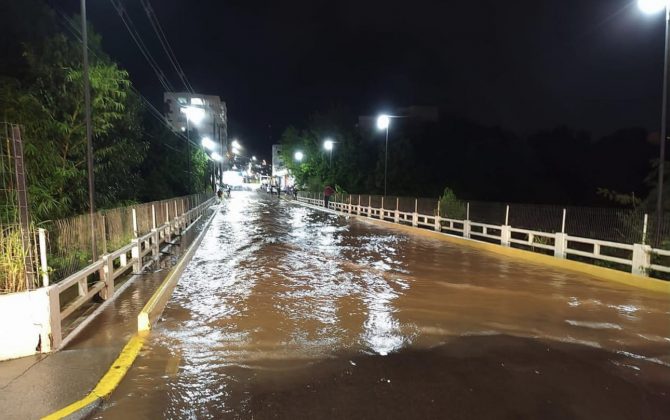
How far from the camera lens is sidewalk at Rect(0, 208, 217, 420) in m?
4.68

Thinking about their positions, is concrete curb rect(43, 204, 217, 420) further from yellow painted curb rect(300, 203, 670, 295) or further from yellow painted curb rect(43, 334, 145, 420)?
yellow painted curb rect(300, 203, 670, 295)

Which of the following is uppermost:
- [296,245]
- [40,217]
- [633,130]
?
[633,130]

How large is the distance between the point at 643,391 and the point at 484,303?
13.4 ft

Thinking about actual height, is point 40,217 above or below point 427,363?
above

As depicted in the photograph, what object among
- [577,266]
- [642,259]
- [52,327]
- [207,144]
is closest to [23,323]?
[52,327]

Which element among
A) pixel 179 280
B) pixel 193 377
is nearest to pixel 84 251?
pixel 179 280

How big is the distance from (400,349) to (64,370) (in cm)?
403

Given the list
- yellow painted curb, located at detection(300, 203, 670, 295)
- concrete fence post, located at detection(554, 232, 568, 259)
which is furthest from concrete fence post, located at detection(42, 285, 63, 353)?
concrete fence post, located at detection(554, 232, 568, 259)

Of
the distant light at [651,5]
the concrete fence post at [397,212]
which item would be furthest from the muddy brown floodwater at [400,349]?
the concrete fence post at [397,212]

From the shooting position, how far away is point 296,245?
18156 millimetres

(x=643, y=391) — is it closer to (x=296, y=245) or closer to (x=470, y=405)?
(x=470, y=405)

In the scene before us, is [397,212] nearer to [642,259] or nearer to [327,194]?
[642,259]

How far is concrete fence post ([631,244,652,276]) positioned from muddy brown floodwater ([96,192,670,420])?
1.04 metres

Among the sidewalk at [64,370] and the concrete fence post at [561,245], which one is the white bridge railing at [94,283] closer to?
the sidewalk at [64,370]
